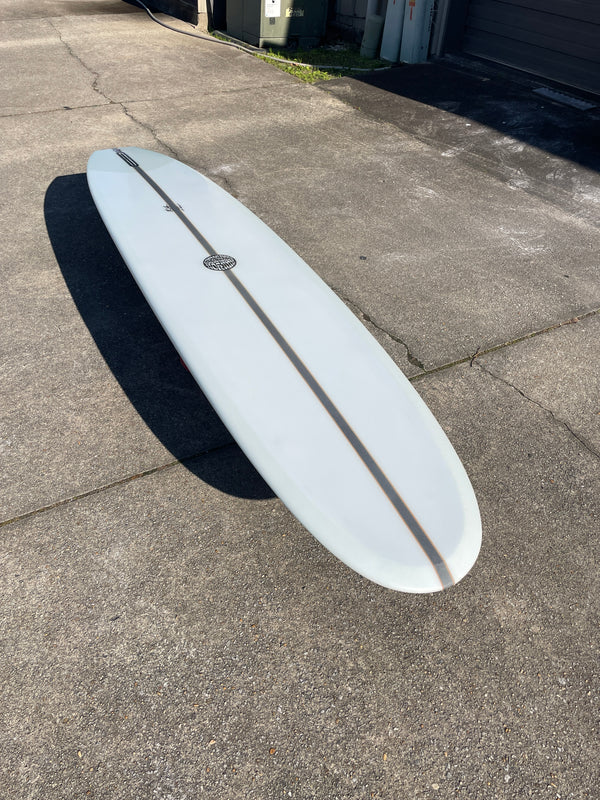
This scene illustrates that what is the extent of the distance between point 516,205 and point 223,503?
509cm

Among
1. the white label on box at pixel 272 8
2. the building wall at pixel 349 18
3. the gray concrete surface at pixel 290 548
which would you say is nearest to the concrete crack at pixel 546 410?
the gray concrete surface at pixel 290 548

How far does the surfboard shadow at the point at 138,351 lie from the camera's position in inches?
144

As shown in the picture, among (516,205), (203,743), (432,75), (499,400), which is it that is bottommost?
(203,743)

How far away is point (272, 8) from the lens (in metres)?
10.5

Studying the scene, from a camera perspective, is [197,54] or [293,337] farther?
[197,54]

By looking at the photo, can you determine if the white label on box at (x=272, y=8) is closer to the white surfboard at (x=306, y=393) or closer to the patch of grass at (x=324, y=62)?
the patch of grass at (x=324, y=62)

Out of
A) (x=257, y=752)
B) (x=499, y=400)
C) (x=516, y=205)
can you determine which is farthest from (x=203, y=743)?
(x=516, y=205)

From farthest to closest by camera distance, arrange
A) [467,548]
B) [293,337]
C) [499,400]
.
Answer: [499,400], [293,337], [467,548]

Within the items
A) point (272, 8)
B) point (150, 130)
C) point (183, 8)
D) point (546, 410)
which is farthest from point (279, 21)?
point (546, 410)

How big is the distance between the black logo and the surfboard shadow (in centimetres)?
66

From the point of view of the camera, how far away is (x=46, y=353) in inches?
170

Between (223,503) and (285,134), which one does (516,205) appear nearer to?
(285,134)

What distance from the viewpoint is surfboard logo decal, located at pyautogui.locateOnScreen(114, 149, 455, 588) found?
272cm

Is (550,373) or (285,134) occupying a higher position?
(285,134)
